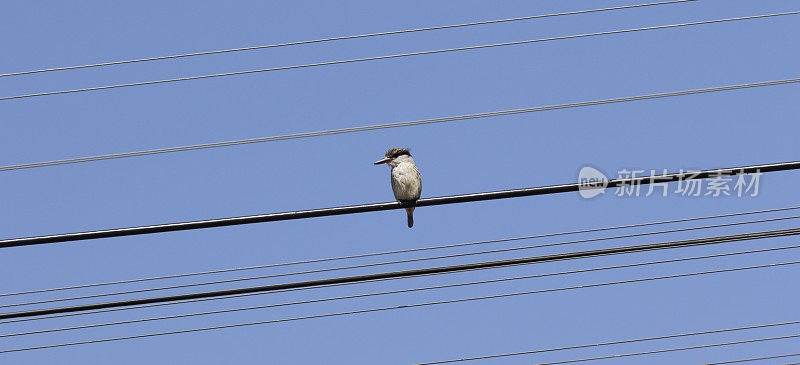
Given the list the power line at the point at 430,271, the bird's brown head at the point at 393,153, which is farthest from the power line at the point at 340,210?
the bird's brown head at the point at 393,153

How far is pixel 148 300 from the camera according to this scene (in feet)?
28.2

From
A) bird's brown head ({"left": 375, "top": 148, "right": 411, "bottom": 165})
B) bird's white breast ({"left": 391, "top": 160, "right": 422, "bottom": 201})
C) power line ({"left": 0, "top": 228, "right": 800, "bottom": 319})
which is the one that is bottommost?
power line ({"left": 0, "top": 228, "right": 800, "bottom": 319})

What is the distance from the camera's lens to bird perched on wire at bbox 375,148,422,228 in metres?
11.7

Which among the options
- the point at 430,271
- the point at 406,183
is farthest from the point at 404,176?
the point at 430,271

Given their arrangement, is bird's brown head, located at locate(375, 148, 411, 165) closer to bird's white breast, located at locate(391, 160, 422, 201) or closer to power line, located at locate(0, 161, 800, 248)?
bird's white breast, located at locate(391, 160, 422, 201)

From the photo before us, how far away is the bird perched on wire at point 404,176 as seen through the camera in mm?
11734

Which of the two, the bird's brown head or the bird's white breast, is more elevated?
the bird's brown head

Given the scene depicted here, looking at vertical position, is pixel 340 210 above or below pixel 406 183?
below

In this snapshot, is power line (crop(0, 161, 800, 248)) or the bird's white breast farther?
the bird's white breast

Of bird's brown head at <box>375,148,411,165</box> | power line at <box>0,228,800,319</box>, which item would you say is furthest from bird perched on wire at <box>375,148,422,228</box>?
power line at <box>0,228,800,319</box>

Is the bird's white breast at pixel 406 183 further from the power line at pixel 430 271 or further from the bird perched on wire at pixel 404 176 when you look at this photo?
the power line at pixel 430 271

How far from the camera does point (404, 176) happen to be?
11.8m

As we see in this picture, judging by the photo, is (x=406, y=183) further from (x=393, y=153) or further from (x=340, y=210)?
(x=340, y=210)

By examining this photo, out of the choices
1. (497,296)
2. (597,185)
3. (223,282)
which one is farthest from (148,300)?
(597,185)
